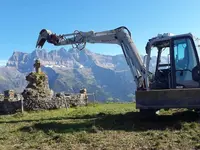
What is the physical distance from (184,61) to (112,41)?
5.55 m

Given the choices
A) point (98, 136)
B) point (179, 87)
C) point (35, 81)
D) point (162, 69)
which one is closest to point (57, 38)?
point (162, 69)

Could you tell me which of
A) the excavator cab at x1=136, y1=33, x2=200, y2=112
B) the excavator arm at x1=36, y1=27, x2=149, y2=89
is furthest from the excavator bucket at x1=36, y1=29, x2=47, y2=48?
the excavator cab at x1=136, y1=33, x2=200, y2=112

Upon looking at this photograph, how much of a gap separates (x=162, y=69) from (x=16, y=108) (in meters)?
13.1

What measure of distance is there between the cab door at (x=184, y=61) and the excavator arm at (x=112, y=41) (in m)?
1.69

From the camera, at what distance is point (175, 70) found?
13969 millimetres

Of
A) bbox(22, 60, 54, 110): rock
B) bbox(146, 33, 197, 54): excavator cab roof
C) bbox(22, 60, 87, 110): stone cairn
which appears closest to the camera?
bbox(146, 33, 197, 54): excavator cab roof

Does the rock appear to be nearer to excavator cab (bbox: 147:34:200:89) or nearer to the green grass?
the green grass

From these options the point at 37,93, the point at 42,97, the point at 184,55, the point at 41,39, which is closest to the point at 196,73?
the point at 184,55

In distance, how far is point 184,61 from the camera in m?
13.9

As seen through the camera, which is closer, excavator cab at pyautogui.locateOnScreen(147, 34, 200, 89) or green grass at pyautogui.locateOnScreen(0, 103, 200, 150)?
green grass at pyautogui.locateOnScreen(0, 103, 200, 150)

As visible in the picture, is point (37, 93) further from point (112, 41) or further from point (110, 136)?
point (110, 136)

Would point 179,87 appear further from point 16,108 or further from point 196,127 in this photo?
point 16,108

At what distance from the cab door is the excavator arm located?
1.69m

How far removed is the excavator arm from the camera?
17.1m
